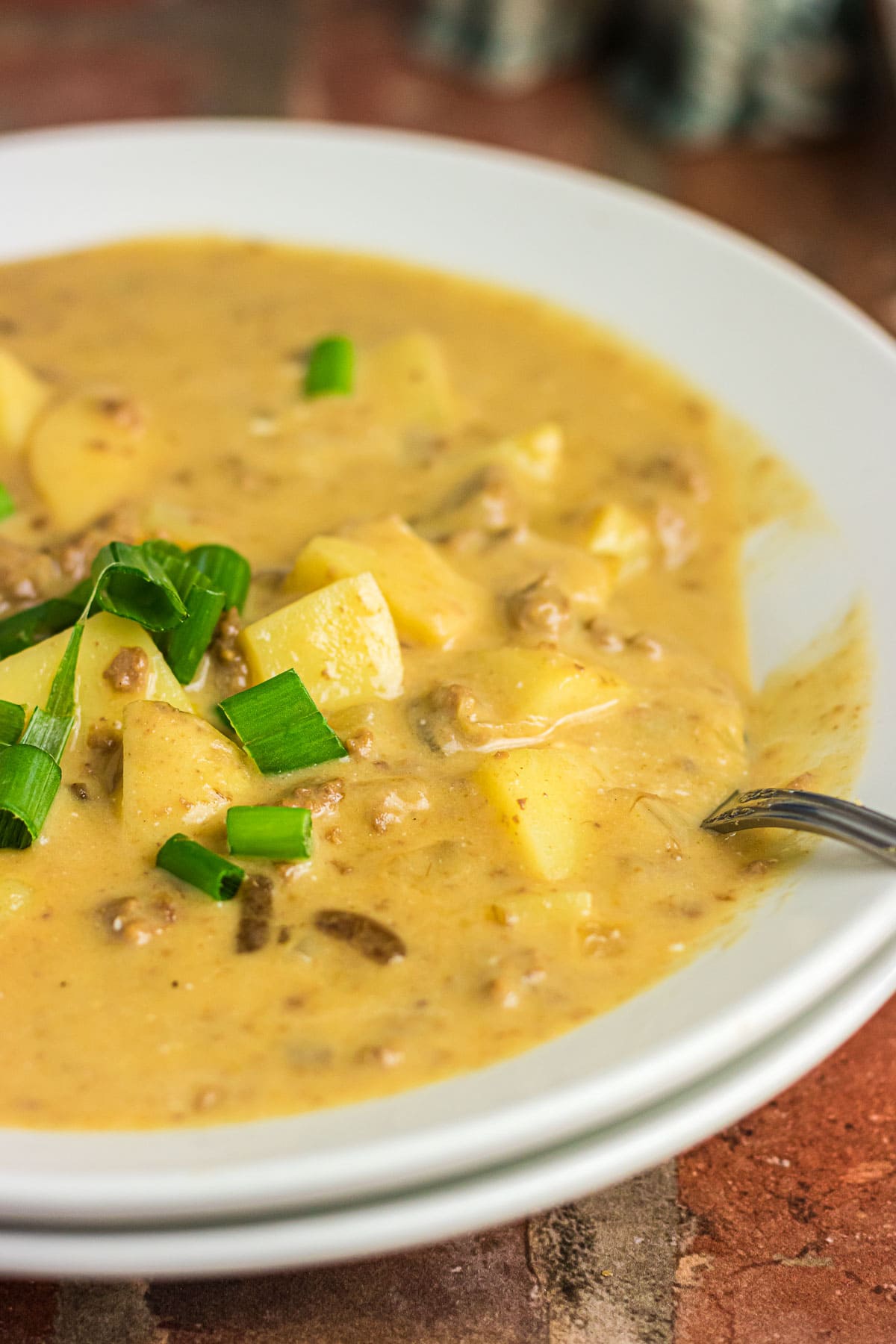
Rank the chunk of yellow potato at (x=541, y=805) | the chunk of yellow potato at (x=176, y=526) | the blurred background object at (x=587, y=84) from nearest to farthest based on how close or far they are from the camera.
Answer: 1. the chunk of yellow potato at (x=541, y=805)
2. the chunk of yellow potato at (x=176, y=526)
3. the blurred background object at (x=587, y=84)

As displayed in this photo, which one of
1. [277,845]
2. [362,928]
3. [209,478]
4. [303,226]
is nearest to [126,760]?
[277,845]

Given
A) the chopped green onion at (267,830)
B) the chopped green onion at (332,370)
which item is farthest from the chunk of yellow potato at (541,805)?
the chopped green onion at (332,370)

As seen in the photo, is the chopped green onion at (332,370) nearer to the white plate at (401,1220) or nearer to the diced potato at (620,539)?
the diced potato at (620,539)

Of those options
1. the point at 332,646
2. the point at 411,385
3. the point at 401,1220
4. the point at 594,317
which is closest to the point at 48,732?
the point at 332,646

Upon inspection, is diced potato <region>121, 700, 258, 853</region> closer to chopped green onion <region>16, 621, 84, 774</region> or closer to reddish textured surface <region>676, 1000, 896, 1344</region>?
chopped green onion <region>16, 621, 84, 774</region>

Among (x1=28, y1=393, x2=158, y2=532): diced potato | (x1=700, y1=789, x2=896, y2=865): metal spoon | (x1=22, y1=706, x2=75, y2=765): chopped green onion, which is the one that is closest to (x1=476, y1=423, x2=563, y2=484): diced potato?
(x1=28, y1=393, x2=158, y2=532): diced potato

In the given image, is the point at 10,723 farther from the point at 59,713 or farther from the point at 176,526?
the point at 176,526

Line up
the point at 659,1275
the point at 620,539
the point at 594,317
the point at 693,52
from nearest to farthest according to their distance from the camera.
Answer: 1. the point at 659,1275
2. the point at 620,539
3. the point at 594,317
4. the point at 693,52
